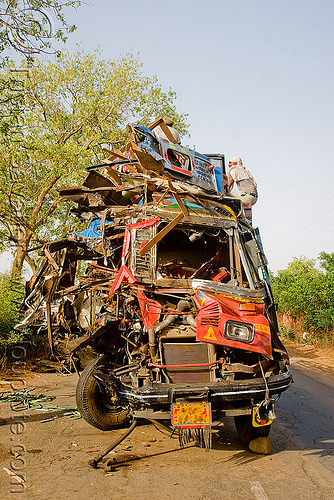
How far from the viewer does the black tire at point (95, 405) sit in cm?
503

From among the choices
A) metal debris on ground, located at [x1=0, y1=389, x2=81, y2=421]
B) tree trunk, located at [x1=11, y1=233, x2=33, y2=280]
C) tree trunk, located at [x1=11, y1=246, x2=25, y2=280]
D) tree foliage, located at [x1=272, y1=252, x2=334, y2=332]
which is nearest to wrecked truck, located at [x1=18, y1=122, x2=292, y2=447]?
metal debris on ground, located at [x1=0, y1=389, x2=81, y2=421]

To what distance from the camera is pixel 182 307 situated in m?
4.43

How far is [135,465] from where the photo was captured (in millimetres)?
4109

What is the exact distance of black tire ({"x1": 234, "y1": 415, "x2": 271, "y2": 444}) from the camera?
14.7 feet

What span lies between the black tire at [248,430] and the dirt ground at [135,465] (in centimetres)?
13

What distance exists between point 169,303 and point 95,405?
1.60 metres

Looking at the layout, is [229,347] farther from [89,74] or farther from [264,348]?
[89,74]

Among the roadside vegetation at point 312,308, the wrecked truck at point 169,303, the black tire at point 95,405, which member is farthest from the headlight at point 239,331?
the roadside vegetation at point 312,308

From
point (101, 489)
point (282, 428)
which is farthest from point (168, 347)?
point (282, 428)

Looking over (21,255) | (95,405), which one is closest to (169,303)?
(95,405)

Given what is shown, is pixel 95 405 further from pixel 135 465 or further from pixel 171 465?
pixel 171 465

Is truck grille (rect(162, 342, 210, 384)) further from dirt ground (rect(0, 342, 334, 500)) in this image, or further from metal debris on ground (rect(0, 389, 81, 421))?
metal debris on ground (rect(0, 389, 81, 421))

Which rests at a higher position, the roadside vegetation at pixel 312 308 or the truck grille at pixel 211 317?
the roadside vegetation at pixel 312 308

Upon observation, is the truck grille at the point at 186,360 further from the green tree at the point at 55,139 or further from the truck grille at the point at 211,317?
the green tree at the point at 55,139
